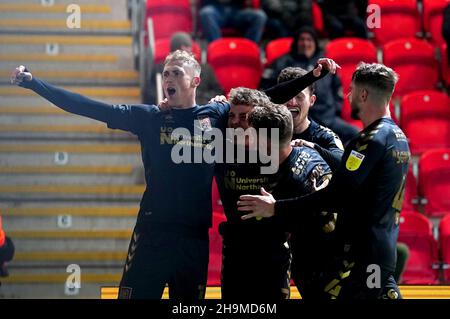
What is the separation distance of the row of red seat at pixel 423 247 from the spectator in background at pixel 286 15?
2507 mm

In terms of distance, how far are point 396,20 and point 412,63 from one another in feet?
2.72

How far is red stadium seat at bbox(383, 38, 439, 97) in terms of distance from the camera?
35.2ft

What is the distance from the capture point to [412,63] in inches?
423

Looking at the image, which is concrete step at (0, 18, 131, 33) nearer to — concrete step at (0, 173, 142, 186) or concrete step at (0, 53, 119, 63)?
concrete step at (0, 53, 119, 63)

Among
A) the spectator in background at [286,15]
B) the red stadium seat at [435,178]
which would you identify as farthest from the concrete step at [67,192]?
the spectator in background at [286,15]

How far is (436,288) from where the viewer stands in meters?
7.14

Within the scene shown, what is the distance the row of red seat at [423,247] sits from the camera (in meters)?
9.05

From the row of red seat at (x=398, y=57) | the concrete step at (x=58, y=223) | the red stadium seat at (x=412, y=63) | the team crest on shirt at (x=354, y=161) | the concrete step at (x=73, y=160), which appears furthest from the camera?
the red stadium seat at (x=412, y=63)

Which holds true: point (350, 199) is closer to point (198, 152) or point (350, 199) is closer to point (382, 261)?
point (382, 261)

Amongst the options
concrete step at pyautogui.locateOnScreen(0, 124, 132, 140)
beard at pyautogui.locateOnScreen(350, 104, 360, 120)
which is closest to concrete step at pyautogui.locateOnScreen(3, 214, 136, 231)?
concrete step at pyautogui.locateOnScreen(0, 124, 132, 140)

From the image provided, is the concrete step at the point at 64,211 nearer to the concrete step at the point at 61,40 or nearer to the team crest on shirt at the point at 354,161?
the concrete step at the point at 61,40

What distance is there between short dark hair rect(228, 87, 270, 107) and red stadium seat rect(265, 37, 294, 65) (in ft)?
13.8

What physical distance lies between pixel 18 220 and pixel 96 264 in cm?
75
